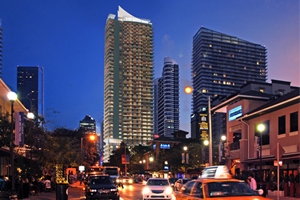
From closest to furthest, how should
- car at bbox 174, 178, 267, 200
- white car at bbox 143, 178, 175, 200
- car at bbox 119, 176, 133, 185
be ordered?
car at bbox 174, 178, 267, 200 → white car at bbox 143, 178, 175, 200 → car at bbox 119, 176, 133, 185

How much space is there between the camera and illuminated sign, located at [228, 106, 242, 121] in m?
41.5

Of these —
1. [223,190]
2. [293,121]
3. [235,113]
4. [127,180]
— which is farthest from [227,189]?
[127,180]

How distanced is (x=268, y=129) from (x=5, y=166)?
31.2 metres

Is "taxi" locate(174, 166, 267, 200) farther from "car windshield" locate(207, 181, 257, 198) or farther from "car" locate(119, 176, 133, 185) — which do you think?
"car" locate(119, 176, 133, 185)

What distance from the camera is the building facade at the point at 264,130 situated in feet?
Answer: 97.6

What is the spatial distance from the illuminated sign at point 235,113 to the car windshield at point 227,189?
108 feet

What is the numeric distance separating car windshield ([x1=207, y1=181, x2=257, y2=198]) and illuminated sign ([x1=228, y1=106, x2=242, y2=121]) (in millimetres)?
32964

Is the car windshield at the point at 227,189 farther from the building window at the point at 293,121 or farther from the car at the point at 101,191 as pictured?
the building window at the point at 293,121

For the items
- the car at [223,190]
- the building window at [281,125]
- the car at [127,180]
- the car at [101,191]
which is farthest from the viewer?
the car at [127,180]

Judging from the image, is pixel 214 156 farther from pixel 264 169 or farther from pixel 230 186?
pixel 230 186

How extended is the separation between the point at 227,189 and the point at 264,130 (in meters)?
27.7

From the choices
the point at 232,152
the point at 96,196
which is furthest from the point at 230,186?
the point at 232,152

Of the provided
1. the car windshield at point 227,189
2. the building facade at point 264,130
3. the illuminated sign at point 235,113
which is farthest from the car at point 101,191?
the illuminated sign at point 235,113

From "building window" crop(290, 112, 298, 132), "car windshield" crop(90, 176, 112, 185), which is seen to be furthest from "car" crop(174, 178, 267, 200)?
"building window" crop(290, 112, 298, 132)
